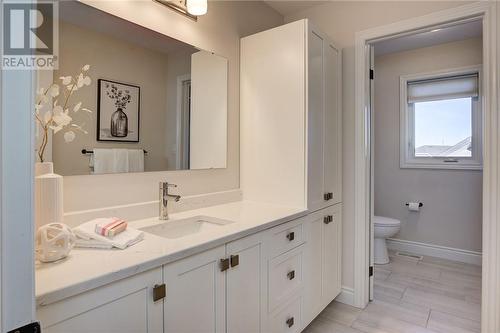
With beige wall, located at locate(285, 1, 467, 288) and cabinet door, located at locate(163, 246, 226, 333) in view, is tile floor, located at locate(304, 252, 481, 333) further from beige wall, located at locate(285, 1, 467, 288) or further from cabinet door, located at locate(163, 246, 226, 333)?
cabinet door, located at locate(163, 246, 226, 333)

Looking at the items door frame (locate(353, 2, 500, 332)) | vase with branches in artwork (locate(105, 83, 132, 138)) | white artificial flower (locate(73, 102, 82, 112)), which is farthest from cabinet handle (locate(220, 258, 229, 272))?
door frame (locate(353, 2, 500, 332))

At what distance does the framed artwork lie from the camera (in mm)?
1420

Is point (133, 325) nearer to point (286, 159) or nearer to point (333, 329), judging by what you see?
point (286, 159)

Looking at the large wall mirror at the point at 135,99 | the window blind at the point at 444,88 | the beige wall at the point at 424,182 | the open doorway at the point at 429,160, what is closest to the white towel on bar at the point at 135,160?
the large wall mirror at the point at 135,99

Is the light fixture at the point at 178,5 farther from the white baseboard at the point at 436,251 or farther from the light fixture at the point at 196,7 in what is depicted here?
the white baseboard at the point at 436,251

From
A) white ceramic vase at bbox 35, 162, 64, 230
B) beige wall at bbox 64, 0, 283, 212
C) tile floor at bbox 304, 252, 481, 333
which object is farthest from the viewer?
tile floor at bbox 304, 252, 481, 333

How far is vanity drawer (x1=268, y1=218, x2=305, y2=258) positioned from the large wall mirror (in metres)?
0.65

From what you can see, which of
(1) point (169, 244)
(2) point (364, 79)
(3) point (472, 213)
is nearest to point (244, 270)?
(1) point (169, 244)

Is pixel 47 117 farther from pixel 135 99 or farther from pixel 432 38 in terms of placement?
pixel 432 38

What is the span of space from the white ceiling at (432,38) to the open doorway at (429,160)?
0.03ft

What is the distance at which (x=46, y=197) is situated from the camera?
105cm

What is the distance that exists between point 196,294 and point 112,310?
0.33m

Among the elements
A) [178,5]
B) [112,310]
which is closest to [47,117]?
[112,310]

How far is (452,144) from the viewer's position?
11.0ft
